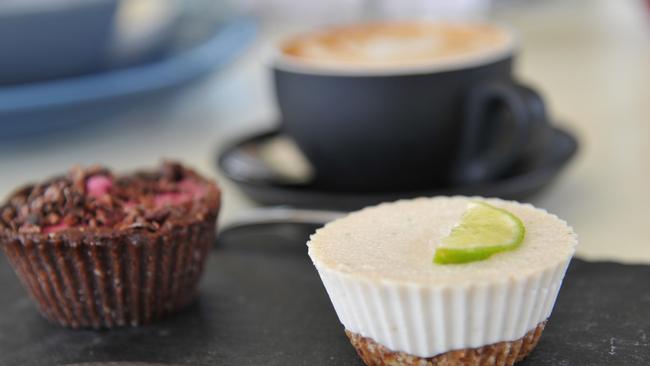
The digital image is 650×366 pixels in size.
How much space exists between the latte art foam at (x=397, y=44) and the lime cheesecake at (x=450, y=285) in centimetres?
50

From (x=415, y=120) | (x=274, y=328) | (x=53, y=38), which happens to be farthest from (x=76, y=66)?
(x=274, y=328)

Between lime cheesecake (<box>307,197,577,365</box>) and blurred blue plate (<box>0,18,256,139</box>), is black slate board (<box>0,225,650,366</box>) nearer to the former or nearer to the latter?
lime cheesecake (<box>307,197,577,365</box>)

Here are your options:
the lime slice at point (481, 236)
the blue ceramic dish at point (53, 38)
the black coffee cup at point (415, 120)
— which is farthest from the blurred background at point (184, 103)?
the lime slice at point (481, 236)

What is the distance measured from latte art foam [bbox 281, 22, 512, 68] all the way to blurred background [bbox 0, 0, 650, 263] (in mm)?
94

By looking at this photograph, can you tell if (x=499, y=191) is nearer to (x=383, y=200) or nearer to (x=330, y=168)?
(x=383, y=200)

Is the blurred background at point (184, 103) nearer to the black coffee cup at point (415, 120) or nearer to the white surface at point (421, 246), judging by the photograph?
the black coffee cup at point (415, 120)

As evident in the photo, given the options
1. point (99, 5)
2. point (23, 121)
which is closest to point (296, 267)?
point (23, 121)

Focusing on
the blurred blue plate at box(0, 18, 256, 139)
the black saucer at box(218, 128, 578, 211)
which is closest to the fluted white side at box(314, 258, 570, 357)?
the black saucer at box(218, 128, 578, 211)

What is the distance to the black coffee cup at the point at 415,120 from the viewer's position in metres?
1.17

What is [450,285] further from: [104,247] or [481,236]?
[104,247]

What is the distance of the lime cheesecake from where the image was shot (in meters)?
0.70

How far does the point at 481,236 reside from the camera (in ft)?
2.42

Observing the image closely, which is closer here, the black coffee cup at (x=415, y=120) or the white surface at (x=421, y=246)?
the white surface at (x=421, y=246)

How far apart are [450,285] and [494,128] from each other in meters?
0.57
